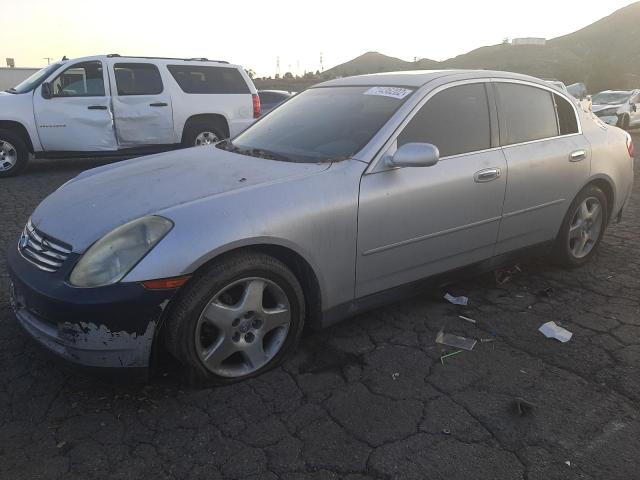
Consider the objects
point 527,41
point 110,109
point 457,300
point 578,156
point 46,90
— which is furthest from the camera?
point 527,41

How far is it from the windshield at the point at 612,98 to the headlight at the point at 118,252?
18.8 meters

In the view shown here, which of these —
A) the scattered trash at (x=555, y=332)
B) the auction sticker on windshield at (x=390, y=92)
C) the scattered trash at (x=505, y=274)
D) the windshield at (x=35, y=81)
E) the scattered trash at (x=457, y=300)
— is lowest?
the scattered trash at (x=505, y=274)

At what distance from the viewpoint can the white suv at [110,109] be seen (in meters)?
8.21

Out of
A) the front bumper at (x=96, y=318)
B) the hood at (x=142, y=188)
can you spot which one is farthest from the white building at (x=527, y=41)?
the front bumper at (x=96, y=318)

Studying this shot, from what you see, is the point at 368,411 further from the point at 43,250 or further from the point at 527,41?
the point at 527,41

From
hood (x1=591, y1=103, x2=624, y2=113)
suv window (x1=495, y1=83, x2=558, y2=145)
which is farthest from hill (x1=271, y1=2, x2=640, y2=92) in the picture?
suv window (x1=495, y1=83, x2=558, y2=145)

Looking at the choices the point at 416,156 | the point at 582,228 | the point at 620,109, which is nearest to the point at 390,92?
the point at 416,156

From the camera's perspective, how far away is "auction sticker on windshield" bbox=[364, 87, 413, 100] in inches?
133

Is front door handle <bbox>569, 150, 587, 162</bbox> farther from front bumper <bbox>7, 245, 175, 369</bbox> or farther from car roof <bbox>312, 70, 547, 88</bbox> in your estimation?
front bumper <bbox>7, 245, 175, 369</bbox>

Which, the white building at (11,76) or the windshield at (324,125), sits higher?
the windshield at (324,125)

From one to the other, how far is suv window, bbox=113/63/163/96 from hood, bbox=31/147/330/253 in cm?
582

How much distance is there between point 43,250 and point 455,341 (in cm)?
240

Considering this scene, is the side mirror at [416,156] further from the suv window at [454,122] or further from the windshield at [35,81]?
the windshield at [35,81]

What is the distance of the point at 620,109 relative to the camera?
55.4ft
